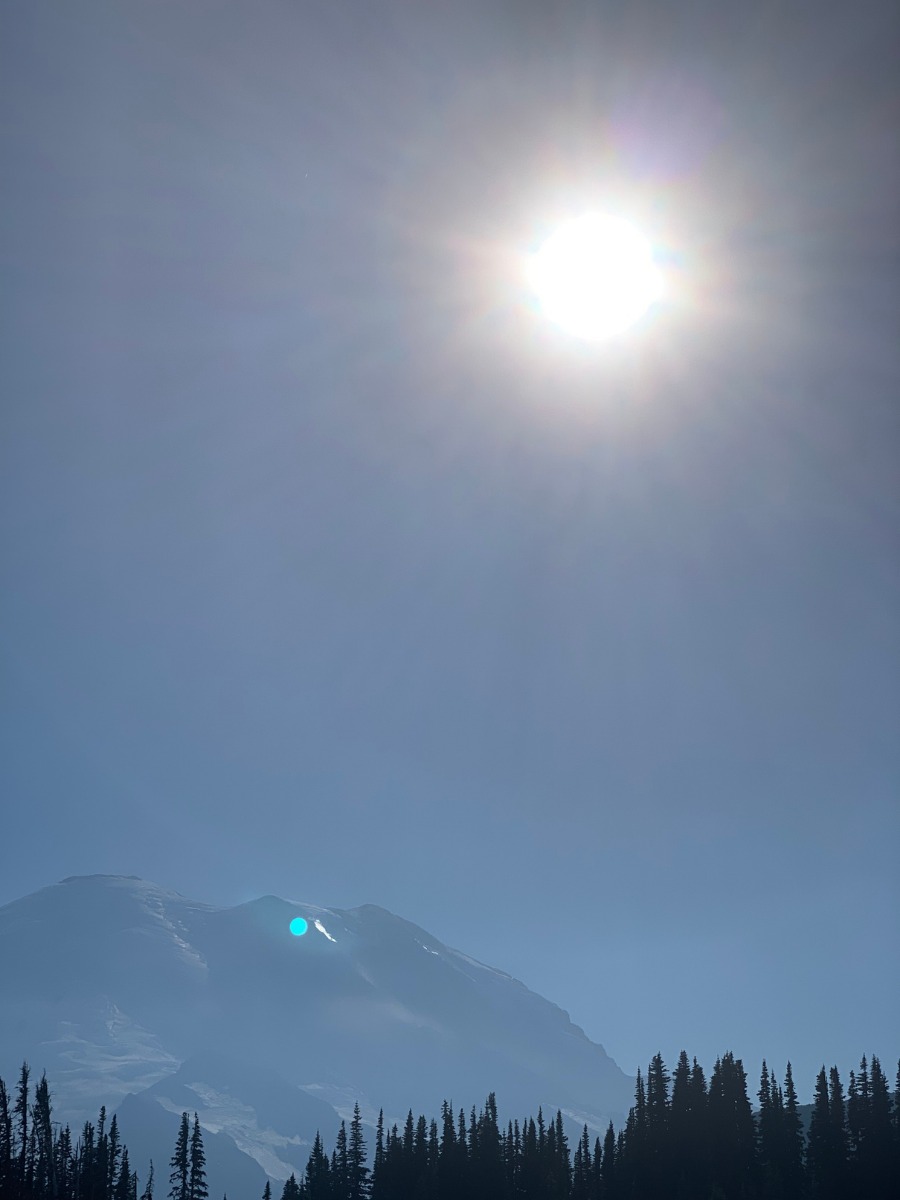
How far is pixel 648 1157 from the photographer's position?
109m

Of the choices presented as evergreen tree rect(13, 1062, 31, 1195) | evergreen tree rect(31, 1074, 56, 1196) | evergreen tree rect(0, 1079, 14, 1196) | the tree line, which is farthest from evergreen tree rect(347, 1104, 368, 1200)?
evergreen tree rect(0, 1079, 14, 1196)

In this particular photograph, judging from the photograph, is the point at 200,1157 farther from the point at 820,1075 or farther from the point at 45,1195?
the point at 820,1075

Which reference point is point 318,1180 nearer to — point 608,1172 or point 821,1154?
point 608,1172

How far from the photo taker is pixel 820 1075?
113 meters

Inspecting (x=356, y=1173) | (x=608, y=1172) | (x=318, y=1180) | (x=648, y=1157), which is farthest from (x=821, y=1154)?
(x=318, y=1180)

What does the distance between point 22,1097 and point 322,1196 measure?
133 feet

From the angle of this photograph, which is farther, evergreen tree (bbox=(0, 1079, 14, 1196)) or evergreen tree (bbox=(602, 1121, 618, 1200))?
evergreen tree (bbox=(602, 1121, 618, 1200))

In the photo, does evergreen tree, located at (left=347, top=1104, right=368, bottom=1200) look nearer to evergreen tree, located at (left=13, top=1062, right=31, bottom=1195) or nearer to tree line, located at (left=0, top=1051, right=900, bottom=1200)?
tree line, located at (left=0, top=1051, right=900, bottom=1200)

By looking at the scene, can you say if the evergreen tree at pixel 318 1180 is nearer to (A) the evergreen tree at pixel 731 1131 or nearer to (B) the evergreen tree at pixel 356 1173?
(B) the evergreen tree at pixel 356 1173

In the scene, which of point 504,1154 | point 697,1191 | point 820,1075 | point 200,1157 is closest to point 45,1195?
point 200,1157

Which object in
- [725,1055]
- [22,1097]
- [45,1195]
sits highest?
[725,1055]

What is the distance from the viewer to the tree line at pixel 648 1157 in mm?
97312

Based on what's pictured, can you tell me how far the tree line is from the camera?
9731 centimetres

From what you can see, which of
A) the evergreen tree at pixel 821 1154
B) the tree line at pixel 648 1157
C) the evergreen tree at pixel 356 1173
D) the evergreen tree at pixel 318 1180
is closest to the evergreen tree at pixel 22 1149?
the tree line at pixel 648 1157
